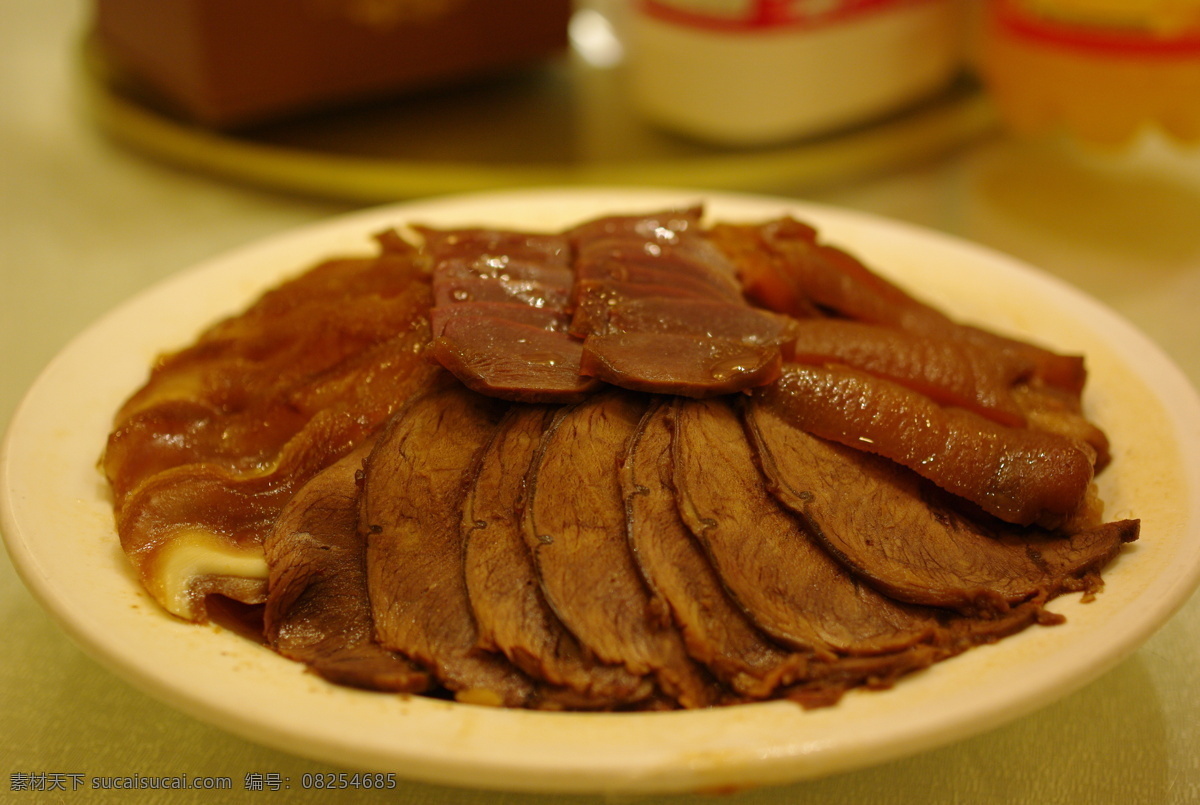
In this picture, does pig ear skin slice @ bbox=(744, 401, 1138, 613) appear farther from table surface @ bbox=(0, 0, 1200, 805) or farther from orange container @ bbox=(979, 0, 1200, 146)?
orange container @ bbox=(979, 0, 1200, 146)

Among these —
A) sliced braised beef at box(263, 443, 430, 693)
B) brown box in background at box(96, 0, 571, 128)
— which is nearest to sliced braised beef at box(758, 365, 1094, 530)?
sliced braised beef at box(263, 443, 430, 693)

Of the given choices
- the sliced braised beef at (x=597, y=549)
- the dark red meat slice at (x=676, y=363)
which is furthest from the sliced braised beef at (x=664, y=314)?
the sliced braised beef at (x=597, y=549)

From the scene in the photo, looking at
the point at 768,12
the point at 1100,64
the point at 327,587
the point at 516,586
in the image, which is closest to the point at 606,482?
the point at 516,586

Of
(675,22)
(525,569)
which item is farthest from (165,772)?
(675,22)

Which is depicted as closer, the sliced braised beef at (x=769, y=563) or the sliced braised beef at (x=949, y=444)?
the sliced braised beef at (x=769, y=563)

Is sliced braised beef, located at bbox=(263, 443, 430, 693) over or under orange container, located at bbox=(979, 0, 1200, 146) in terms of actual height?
under

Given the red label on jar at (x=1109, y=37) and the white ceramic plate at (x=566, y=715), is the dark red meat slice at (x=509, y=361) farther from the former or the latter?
the red label on jar at (x=1109, y=37)
